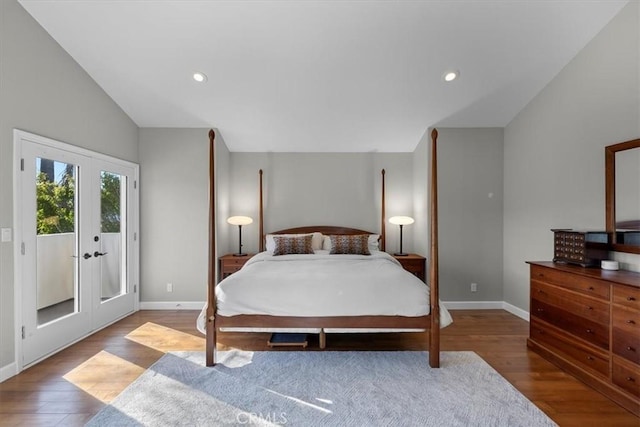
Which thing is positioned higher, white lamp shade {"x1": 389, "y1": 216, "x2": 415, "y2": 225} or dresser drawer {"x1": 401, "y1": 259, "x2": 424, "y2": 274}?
white lamp shade {"x1": 389, "y1": 216, "x2": 415, "y2": 225}

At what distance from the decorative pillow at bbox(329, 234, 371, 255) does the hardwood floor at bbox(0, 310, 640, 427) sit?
44.6 inches

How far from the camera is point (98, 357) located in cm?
277

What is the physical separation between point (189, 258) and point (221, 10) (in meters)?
3.05

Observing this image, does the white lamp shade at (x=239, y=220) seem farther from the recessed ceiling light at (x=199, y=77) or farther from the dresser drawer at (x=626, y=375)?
the dresser drawer at (x=626, y=375)

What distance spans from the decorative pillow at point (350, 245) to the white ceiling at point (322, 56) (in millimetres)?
1543

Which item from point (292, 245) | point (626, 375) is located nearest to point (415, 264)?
point (292, 245)

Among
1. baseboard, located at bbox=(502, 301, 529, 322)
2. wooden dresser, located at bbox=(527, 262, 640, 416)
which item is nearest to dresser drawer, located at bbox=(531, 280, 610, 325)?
wooden dresser, located at bbox=(527, 262, 640, 416)

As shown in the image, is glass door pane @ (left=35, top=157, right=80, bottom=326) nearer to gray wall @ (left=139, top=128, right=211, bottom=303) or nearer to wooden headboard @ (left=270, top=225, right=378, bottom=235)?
gray wall @ (left=139, top=128, right=211, bottom=303)

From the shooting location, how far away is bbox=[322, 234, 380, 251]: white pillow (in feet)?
14.5

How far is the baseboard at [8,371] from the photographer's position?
236 cm

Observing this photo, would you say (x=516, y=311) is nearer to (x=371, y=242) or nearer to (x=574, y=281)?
(x=574, y=281)

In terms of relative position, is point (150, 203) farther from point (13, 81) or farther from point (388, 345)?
point (388, 345)

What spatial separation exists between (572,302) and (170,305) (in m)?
4.56

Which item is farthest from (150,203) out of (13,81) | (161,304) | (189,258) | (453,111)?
(453,111)
